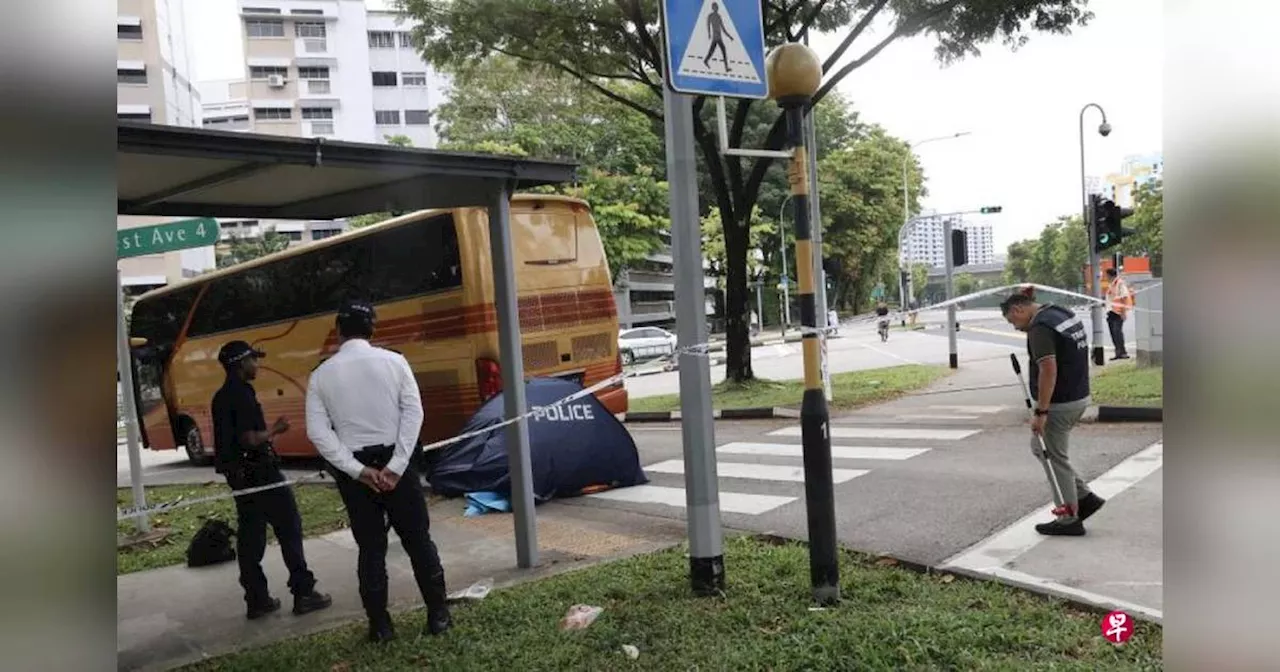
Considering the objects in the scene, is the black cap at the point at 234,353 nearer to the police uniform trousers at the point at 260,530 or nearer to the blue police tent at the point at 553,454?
the police uniform trousers at the point at 260,530

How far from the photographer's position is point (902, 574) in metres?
4.84

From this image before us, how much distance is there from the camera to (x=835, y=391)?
15469 millimetres

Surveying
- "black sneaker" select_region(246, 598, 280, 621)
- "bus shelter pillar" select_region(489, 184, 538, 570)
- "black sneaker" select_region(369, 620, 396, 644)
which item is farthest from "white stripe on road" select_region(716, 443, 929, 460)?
"black sneaker" select_region(246, 598, 280, 621)

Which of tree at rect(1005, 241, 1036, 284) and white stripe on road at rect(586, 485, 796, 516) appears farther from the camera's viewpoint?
tree at rect(1005, 241, 1036, 284)

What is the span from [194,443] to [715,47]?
13292 mm

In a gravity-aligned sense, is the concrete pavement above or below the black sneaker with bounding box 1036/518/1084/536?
below

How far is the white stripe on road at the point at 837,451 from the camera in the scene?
884 cm

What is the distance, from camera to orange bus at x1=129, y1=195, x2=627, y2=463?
33.0 ft

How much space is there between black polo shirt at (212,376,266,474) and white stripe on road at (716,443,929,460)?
5286mm

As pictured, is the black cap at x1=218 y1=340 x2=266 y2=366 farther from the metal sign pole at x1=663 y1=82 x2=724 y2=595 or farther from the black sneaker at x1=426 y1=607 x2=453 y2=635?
the metal sign pole at x1=663 y1=82 x2=724 y2=595

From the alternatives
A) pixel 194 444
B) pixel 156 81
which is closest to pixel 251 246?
pixel 156 81

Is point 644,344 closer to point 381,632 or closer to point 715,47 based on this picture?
point 381,632

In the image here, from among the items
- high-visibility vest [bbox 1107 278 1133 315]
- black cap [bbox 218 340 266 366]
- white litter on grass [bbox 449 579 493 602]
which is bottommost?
white litter on grass [bbox 449 579 493 602]
